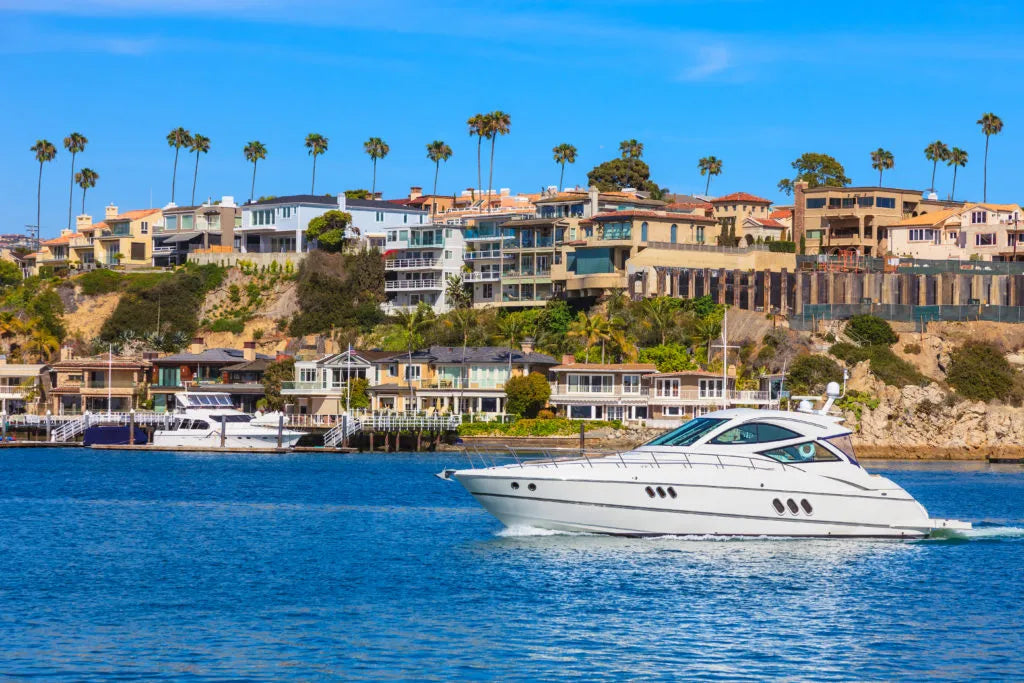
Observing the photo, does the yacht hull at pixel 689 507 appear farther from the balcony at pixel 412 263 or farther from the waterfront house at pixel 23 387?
the balcony at pixel 412 263

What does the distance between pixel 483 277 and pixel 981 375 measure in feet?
144

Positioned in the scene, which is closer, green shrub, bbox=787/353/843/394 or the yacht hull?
the yacht hull

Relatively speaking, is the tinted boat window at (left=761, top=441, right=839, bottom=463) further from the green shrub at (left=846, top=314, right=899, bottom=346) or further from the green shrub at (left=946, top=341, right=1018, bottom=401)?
the green shrub at (left=846, top=314, right=899, bottom=346)

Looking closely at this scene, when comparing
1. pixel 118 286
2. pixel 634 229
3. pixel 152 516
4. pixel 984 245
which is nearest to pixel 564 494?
pixel 152 516

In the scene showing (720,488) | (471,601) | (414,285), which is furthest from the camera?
(414,285)

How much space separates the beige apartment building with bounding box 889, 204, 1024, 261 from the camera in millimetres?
133250

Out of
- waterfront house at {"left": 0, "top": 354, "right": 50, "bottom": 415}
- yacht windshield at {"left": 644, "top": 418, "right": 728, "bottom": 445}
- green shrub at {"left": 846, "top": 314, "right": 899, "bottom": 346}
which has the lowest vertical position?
yacht windshield at {"left": 644, "top": 418, "right": 728, "bottom": 445}

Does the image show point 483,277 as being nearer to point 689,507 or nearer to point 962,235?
point 962,235

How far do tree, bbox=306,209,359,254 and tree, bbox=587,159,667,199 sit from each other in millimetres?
32123

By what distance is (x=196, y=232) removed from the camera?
15462 centimetres

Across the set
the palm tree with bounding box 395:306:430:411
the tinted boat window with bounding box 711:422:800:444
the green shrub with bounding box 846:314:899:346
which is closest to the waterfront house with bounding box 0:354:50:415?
the palm tree with bounding box 395:306:430:411

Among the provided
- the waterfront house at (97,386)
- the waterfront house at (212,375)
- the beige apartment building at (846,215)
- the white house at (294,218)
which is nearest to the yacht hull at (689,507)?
the waterfront house at (212,375)

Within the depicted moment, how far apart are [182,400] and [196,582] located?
6538 centimetres

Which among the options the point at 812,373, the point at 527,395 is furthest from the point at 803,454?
the point at 527,395
